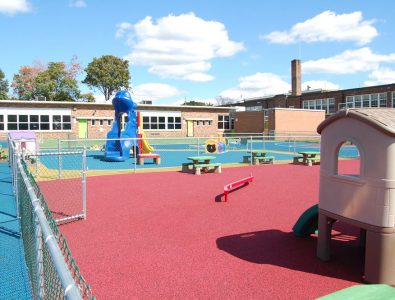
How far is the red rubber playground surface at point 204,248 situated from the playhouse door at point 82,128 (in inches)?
1077

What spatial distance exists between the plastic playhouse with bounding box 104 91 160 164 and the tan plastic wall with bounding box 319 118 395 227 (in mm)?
14195

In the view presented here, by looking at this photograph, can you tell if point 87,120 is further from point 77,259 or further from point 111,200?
point 77,259

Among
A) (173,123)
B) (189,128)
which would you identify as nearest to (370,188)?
(173,123)

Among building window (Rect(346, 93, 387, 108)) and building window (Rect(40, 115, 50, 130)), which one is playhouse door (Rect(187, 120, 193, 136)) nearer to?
building window (Rect(40, 115, 50, 130))

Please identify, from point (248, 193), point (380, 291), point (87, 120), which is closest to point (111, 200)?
point (248, 193)

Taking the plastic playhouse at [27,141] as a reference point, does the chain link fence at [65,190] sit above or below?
below

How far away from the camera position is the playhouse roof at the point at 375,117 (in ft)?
14.3

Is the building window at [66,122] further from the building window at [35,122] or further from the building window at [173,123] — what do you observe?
the building window at [173,123]

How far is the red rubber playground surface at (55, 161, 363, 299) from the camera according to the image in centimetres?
442

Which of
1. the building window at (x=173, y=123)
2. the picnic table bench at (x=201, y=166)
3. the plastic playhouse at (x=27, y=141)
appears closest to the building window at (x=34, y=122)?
the building window at (x=173, y=123)

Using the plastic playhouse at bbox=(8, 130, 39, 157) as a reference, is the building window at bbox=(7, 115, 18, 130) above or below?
above

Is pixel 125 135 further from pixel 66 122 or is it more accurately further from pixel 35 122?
pixel 35 122

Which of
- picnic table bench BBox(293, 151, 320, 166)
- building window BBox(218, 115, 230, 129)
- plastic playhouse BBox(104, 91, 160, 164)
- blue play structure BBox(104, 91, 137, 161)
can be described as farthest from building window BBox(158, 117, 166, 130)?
picnic table bench BBox(293, 151, 320, 166)

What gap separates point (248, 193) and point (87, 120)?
2921cm
